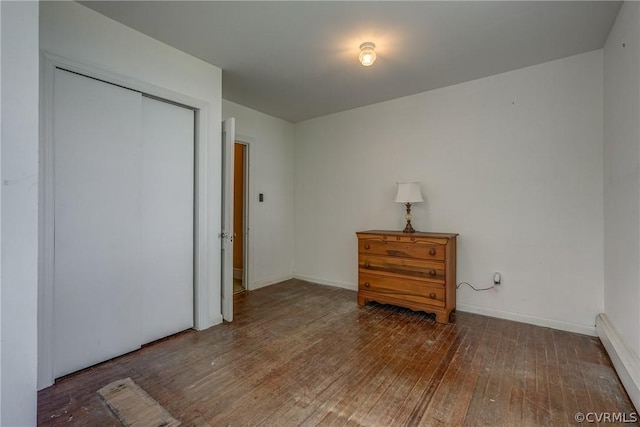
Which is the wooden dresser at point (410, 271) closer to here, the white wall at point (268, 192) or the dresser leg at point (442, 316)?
the dresser leg at point (442, 316)

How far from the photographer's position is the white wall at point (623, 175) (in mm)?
1884

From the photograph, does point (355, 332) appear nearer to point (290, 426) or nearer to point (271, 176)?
point (290, 426)

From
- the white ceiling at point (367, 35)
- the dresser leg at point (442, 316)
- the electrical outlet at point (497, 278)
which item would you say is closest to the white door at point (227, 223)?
the white ceiling at point (367, 35)

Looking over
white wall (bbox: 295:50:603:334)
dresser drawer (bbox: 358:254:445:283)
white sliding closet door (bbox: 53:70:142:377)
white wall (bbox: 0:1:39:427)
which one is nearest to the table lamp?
white wall (bbox: 295:50:603:334)

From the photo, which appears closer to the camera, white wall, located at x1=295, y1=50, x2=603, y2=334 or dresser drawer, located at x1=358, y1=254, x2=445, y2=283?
white wall, located at x1=295, y1=50, x2=603, y2=334

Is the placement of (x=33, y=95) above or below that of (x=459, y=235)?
above

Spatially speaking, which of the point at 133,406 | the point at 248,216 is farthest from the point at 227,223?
the point at 133,406

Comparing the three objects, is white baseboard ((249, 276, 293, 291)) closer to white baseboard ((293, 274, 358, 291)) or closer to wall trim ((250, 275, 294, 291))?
wall trim ((250, 275, 294, 291))

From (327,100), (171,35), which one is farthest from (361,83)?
(171,35)

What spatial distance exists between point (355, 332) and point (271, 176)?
2743 millimetres

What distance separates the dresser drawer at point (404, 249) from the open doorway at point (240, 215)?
5.96 ft

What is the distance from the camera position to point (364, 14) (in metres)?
2.15

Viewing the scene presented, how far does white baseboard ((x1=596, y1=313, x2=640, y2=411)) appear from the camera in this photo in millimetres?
1740

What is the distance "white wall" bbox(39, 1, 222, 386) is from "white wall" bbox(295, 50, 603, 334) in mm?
2027
